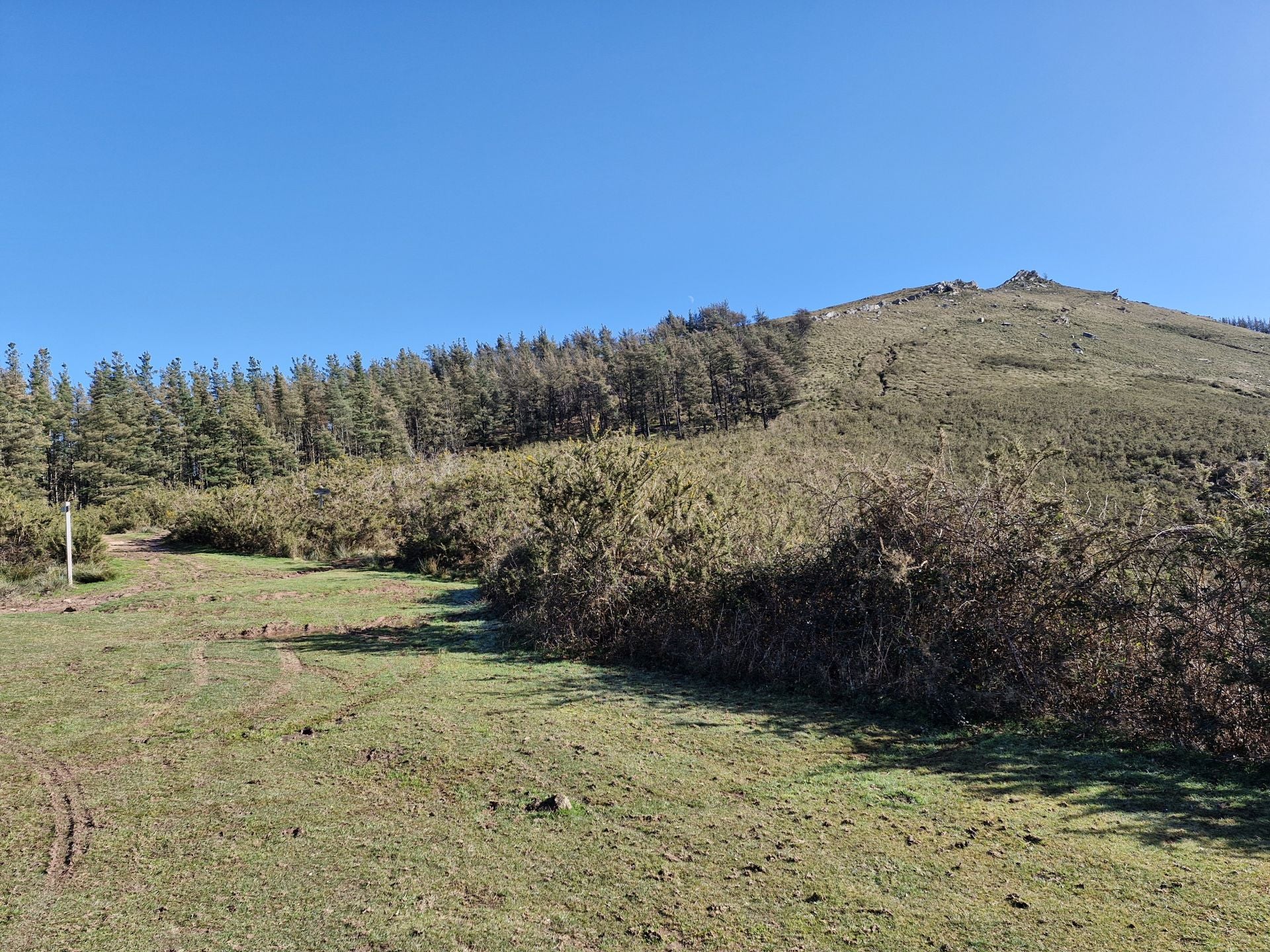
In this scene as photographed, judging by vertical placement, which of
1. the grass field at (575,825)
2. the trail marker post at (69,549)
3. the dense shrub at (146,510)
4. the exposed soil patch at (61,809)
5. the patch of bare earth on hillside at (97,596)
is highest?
the dense shrub at (146,510)

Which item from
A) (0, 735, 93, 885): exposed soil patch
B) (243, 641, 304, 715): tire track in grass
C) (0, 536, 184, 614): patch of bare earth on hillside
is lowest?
(243, 641, 304, 715): tire track in grass

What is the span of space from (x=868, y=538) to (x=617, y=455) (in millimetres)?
4858

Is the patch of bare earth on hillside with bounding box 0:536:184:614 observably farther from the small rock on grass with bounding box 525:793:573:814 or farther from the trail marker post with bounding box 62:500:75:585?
the small rock on grass with bounding box 525:793:573:814

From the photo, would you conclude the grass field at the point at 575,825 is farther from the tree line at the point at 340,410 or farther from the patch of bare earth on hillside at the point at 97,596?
the tree line at the point at 340,410

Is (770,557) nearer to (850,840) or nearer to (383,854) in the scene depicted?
(850,840)

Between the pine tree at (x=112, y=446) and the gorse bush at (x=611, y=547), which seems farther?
the pine tree at (x=112, y=446)

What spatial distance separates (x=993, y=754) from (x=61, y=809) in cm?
714

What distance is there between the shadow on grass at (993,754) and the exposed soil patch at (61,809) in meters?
3.78

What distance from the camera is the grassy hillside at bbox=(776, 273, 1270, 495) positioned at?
118 feet

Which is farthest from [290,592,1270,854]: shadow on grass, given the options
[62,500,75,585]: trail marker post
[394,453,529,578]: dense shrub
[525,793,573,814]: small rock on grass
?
[62,500,75,585]: trail marker post

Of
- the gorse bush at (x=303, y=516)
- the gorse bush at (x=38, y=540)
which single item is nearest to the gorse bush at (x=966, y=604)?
the gorse bush at (x=38, y=540)

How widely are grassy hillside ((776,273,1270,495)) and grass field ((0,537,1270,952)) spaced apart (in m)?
8.51

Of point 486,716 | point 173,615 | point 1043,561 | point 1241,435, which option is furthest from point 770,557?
point 1241,435

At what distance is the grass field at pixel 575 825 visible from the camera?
3070 millimetres
